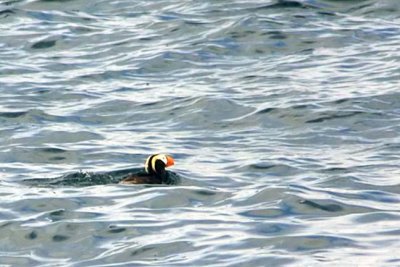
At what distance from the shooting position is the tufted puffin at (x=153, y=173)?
15.7 meters

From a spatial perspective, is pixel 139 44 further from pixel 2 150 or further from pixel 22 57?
pixel 2 150

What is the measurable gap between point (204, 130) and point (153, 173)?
3.41 m

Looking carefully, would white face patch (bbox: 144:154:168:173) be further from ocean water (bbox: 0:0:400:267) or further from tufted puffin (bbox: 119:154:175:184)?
ocean water (bbox: 0:0:400:267)

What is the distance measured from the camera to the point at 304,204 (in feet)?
46.6

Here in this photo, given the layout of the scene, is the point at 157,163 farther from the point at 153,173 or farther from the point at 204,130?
the point at 204,130

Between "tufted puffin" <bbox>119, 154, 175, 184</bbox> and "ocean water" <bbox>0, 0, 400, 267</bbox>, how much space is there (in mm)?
227

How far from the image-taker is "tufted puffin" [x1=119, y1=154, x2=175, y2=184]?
15688mm

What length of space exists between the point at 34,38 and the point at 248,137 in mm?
7593

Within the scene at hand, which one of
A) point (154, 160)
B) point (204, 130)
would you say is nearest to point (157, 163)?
point (154, 160)

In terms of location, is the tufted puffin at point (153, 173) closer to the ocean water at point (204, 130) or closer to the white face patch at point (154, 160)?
the white face patch at point (154, 160)

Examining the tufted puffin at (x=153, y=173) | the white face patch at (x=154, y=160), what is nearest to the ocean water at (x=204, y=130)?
the tufted puffin at (x=153, y=173)

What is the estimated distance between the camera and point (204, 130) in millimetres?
19031

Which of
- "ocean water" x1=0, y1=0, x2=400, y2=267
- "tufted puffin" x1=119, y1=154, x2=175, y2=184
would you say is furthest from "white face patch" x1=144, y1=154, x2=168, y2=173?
"ocean water" x1=0, y1=0, x2=400, y2=267

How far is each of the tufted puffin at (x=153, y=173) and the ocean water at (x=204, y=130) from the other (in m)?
0.23
